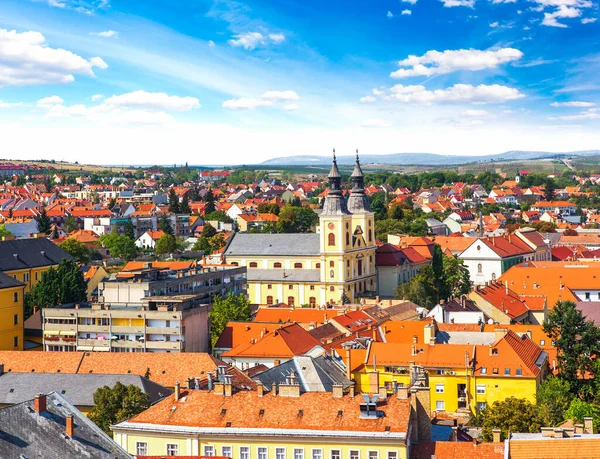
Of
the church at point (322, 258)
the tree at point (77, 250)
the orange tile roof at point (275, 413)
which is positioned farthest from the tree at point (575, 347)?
the tree at point (77, 250)

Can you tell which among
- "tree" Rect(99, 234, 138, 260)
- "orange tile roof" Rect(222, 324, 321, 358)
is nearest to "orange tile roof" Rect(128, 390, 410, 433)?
"orange tile roof" Rect(222, 324, 321, 358)

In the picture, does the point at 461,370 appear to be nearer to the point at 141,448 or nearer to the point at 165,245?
the point at 141,448

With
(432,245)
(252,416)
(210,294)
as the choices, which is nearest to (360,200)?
(432,245)

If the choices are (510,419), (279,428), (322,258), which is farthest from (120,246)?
(279,428)

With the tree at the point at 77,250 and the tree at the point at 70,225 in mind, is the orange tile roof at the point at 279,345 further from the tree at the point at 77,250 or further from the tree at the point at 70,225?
the tree at the point at 70,225

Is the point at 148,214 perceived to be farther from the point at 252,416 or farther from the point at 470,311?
the point at 252,416

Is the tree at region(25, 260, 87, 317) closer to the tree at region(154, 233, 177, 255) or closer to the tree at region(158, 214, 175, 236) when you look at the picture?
the tree at region(154, 233, 177, 255)
